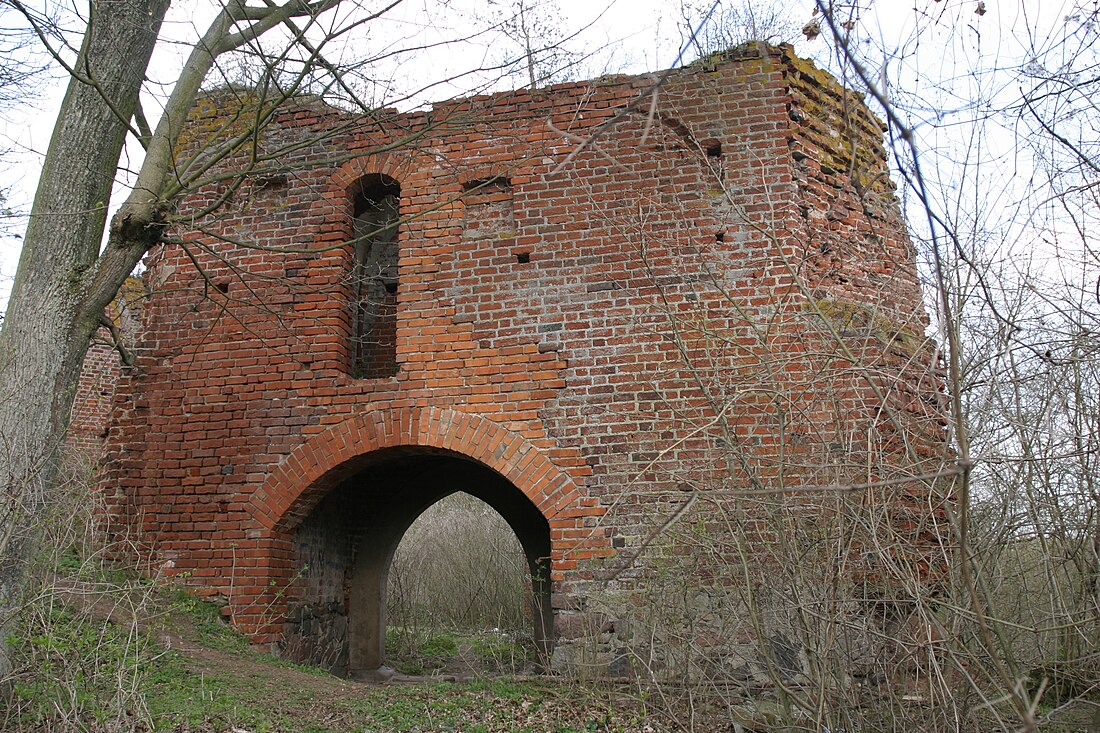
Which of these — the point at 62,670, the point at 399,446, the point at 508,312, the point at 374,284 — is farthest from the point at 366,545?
the point at 62,670

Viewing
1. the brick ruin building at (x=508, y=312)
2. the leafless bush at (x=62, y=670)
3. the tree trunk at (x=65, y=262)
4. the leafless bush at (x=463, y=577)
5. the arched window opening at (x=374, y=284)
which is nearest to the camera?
the leafless bush at (x=62, y=670)

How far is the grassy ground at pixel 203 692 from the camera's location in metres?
4.58

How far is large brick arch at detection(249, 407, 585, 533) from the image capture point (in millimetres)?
6738

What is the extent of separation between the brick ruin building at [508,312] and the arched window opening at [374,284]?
0.53 ft

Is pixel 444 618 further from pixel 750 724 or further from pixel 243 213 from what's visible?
pixel 750 724

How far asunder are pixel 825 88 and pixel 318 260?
4.68 m

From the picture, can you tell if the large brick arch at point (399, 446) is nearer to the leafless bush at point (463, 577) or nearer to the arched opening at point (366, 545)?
the arched opening at point (366, 545)

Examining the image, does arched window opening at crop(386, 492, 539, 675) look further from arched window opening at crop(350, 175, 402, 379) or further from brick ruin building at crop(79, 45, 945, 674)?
arched window opening at crop(350, 175, 402, 379)

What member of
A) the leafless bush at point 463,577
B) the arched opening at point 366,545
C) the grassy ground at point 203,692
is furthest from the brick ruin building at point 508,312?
the leafless bush at point 463,577

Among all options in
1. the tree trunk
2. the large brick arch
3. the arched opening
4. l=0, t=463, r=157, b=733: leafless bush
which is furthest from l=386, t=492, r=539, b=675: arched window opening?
the tree trunk

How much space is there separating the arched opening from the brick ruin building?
6.0 inches

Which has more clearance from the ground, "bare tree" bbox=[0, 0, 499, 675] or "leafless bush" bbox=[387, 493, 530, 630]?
"bare tree" bbox=[0, 0, 499, 675]

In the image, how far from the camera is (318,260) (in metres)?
7.62

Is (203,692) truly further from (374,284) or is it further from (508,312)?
(374,284)
